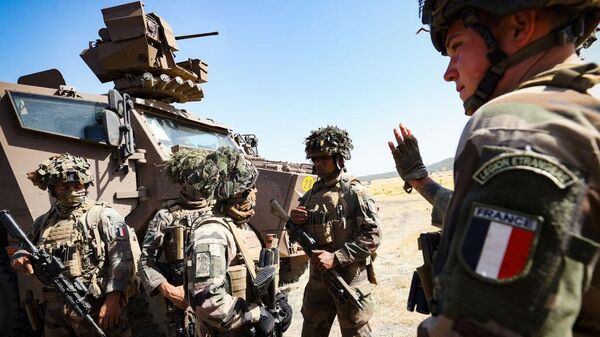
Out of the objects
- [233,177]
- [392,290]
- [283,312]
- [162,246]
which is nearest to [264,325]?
[283,312]

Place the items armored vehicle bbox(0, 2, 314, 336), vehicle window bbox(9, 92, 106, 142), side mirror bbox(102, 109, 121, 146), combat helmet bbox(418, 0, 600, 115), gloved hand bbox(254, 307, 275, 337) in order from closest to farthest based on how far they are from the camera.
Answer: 1. combat helmet bbox(418, 0, 600, 115)
2. gloved hand bbox(254, 307, 275, 337)
3. armored vehicle bbox(0, 2, 314, 336)
4. vehicle window bbox(9, 92, 106, 142)
5. side mirror bbox(102, 109, 121, 146)

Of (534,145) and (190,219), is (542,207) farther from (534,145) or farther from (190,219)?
(190,219)

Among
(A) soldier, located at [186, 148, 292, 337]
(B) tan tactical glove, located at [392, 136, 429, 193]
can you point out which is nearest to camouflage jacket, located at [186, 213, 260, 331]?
(A) soldier, located at [186, 148, 292, 337]

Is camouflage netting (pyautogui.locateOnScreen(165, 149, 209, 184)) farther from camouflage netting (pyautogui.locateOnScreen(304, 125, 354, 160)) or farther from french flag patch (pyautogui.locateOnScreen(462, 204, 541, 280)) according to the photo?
french flag patch (pyautogui.locateOnScreen(462, 204, 541, 280))

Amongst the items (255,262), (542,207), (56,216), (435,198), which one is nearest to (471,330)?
(542,207)

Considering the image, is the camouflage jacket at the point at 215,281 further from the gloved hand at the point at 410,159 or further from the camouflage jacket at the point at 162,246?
the camouflage jacket at the point at 162,246

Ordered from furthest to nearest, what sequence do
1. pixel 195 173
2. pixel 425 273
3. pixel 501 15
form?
1. pixel 195 173
2. pixel 425 273
3. pixel 501 15

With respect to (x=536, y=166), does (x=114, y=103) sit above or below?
above

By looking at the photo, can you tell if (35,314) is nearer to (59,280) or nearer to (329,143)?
(59,280)

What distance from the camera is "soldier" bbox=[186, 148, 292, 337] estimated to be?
6.78 ft

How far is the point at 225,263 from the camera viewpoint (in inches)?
86.5

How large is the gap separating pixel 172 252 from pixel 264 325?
1.66 metres

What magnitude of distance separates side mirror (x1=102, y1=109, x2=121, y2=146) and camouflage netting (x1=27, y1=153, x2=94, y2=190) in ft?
3.36

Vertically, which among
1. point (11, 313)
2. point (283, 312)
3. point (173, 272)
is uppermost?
point (173, 272)
